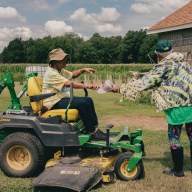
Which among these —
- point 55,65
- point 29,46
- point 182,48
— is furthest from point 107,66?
point 55,65

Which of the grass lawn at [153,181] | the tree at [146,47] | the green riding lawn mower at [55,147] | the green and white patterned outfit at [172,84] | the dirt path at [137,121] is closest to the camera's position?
the grass lawn at [153,181]

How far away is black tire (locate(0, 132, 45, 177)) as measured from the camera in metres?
5.46

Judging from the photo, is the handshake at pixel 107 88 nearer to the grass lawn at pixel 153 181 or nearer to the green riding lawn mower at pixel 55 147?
the green riding lawn mower at pixel 55 147

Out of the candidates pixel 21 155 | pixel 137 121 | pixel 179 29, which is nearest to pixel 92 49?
pixel 179 29

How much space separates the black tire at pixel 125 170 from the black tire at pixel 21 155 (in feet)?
3.54

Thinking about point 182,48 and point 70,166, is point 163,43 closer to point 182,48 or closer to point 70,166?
point 70,166

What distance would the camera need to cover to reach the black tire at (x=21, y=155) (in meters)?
5.46

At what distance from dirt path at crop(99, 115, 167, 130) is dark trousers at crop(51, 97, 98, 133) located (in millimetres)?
3992

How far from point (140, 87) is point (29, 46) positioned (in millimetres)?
96884

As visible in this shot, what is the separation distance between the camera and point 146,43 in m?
82.9

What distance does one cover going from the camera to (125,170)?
532cm

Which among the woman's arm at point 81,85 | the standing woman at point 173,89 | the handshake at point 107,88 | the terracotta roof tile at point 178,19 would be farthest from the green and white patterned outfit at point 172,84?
the terracotta roof tile at point 178,19

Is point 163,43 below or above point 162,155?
above

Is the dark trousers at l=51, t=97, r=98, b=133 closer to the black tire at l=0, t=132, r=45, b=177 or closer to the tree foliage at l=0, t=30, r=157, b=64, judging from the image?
the black tire at l=0, t=132, r=45, b=177
